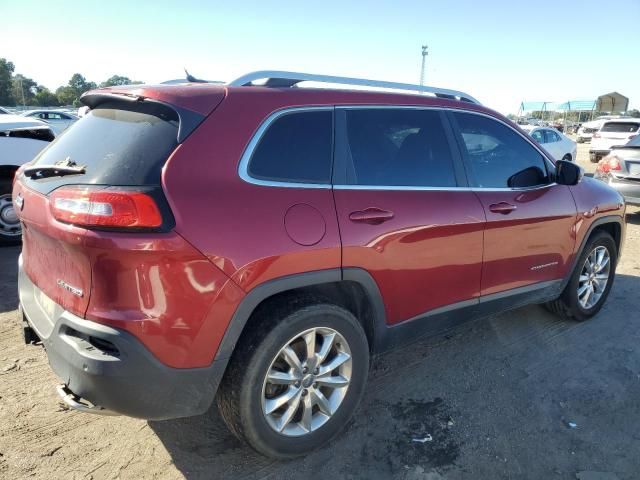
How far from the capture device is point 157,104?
2.18 m

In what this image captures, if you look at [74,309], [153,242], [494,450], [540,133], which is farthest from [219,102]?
[540,133]

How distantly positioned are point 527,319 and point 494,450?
200 centimetres

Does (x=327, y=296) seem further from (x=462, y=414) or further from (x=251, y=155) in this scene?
(x=462, y=414)

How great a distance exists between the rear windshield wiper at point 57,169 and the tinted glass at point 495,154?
2283 mm

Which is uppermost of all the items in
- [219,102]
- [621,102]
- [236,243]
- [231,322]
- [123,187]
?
[621,102]

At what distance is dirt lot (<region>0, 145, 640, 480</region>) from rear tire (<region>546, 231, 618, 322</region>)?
17.6 inches

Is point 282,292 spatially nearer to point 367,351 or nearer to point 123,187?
point 367,351

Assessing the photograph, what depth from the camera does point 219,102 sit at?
7.23 feet

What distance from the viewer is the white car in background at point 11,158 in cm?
577

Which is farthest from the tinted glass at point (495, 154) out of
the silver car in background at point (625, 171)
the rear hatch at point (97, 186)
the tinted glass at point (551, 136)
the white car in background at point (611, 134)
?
the white car in background at point (611, 134)

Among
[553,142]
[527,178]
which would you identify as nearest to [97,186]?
[527,178]

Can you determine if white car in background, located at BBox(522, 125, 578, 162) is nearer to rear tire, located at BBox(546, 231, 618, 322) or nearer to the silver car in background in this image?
the silver car in background

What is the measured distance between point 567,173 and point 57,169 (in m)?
3.38

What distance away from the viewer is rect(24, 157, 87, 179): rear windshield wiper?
2.18m
